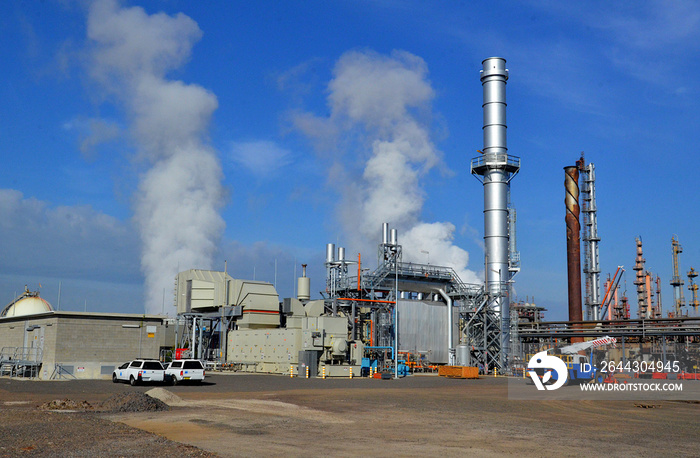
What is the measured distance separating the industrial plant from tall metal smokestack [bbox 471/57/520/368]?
0.33 feet

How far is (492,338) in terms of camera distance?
208 ft

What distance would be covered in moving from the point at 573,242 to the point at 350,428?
6911 centimetres

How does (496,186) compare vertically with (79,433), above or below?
above

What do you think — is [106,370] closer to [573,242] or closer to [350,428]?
[350,428]

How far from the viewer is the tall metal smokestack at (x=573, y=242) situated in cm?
7994

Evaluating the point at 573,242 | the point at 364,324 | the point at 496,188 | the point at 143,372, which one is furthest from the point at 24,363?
the point at 573,242

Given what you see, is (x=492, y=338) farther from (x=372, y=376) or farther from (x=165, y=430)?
(x=165, y=430)

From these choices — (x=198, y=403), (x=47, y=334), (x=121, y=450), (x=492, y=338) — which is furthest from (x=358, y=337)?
(x=121, y=450)

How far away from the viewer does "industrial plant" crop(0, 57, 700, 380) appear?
51156 mm

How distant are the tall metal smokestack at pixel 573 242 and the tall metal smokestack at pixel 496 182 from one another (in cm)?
1953

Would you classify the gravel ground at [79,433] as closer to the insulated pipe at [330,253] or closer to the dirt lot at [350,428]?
the dirt lot at [350,428]

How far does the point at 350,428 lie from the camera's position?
18328mm

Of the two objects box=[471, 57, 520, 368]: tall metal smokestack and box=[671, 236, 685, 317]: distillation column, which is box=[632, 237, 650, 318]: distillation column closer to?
box=[671, 236, 685, 317]: distillation column

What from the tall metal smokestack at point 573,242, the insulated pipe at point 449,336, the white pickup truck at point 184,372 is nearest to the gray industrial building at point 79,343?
the white pickup truck at point 184,372
